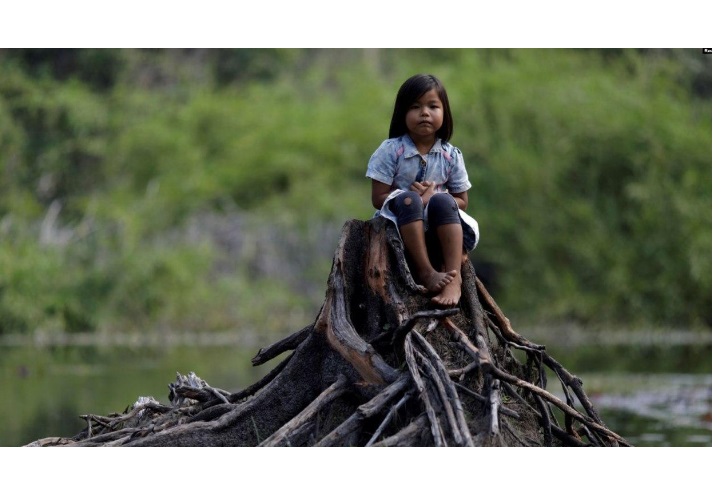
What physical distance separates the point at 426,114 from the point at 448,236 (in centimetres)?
56

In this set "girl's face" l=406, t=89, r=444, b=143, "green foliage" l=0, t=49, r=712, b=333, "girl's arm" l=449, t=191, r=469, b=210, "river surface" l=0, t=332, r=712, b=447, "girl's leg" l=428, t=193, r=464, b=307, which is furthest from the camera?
"green foliage" l=0, t=49, r=712, b=333

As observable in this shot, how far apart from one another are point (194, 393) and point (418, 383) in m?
1.37

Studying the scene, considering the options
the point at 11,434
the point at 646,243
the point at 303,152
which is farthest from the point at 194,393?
the point at 303,152

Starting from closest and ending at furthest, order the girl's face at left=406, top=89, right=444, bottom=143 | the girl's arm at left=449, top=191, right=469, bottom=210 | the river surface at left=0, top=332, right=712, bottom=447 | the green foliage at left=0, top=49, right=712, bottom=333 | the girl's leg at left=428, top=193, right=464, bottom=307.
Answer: the girl's leg at left=428, top=193, right=464, bottom=307 < the girl's face at left=406, top=89, right=444, bottom=143 < the girl's arm at left=449, top=191, right=469, bottom=210 < the river surface at left=0, top=332, right=712, bottom=447 < the green foliage at left=0, top=49, right=712, bottom=333

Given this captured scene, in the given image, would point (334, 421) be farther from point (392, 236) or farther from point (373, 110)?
point (373, 110)

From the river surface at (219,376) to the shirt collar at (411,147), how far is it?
3.76 meters

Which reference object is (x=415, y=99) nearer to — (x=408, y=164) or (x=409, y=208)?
(x=408, y=164)

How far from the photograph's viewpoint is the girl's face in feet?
20.2

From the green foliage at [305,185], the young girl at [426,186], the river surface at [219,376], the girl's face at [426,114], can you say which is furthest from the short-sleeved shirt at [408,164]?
the green foliage at [305,185]

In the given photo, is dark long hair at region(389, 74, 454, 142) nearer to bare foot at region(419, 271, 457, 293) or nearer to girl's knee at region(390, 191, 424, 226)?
girl's knee at region(390, 191, 424, 226)

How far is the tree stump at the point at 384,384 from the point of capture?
580 centimetres

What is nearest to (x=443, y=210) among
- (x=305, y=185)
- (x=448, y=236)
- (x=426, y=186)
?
(x=448, y=236)

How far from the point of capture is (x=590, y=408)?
6.37 metres

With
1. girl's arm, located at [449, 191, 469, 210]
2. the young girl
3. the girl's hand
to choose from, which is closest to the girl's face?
the young girl
